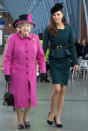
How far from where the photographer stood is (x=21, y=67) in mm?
6344

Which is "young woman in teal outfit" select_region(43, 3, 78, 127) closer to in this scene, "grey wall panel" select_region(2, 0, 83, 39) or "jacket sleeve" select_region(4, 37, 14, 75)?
"jacket sleeve" select_region(4, 37, 14, 75)

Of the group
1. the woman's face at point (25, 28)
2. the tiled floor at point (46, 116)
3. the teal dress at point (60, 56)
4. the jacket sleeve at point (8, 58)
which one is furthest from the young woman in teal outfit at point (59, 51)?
the jacket sleeve at point (8, 58)

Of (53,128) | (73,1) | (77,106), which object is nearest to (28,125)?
(53,128)

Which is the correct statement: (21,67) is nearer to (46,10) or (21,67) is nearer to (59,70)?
(59,70)

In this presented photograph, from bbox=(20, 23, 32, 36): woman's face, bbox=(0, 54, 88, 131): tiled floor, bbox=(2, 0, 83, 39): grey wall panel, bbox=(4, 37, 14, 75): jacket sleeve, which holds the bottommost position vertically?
bbox=(0, 54, 88, 131): tiled floor

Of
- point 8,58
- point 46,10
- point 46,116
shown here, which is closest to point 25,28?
point 8,58

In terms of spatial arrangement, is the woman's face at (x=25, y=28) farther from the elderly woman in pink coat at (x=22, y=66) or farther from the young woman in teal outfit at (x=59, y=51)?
the young woman in teal outfit at (x=59, y=51)

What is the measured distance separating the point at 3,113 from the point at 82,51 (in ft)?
39.5

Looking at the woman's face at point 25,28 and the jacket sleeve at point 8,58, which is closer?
the jacket sleeve at point 8,58

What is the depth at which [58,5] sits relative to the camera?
21.6ft

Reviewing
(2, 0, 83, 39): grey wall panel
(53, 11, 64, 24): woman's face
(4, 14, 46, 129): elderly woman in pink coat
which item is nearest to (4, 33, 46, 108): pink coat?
(4, 14, 46, 129): elderly woman in pink coat

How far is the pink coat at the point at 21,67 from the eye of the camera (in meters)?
6.32

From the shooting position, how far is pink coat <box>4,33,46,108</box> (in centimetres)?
632

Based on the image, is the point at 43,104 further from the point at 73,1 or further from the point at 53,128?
the point at 73,1
